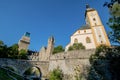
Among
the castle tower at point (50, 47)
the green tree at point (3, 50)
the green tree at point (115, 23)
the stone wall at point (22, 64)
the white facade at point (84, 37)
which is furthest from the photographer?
the castle tower at point (50, 47)

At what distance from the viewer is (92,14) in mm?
42344

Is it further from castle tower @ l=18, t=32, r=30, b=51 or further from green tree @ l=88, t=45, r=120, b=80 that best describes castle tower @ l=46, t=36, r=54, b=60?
green tree @ l=88, t=45, r=120, b=80

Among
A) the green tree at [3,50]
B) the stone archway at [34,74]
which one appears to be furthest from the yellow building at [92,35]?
the green tree at [3,50]

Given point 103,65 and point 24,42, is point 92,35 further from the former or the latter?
point 24,42

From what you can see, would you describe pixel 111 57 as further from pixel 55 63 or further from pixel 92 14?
pixel 92 14

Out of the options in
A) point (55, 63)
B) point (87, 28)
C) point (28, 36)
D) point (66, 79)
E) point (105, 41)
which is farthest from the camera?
point (28, 36)

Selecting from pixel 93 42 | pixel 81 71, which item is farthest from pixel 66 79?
pixel 93 42

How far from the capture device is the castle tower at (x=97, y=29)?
35.1 meters

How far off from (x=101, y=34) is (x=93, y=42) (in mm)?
2906

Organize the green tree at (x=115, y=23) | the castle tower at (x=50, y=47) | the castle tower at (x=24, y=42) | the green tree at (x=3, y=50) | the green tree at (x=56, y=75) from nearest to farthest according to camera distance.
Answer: the green tree at (x=115, y=23)
the green tree at (x=56, y=75)
the green tree at (x=3, y=50)
the castle tower at (x=50, y=47)
the castle tower at (x=24, y=42)

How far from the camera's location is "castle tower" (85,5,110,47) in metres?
35.1

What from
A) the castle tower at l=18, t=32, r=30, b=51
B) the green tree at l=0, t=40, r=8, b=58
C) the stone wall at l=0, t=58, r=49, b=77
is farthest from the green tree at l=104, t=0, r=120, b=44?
the castle tower at l=18, t=32, r=30, b=51

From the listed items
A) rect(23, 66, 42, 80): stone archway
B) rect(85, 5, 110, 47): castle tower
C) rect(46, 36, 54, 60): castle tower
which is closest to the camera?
rect(23, 66, 42, 80): stone archway

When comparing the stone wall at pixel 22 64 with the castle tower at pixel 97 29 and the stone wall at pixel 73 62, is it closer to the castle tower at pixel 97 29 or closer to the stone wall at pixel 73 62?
the stone wall at pixel 73 62
